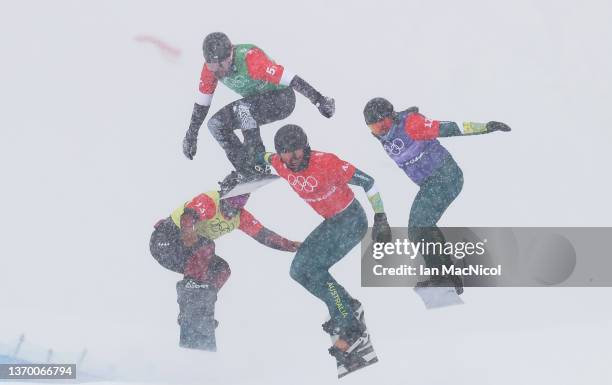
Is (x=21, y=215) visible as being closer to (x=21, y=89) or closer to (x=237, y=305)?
(x=21, y=89)

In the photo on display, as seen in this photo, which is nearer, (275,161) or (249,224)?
(275,161)

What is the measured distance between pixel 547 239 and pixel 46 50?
773 cm

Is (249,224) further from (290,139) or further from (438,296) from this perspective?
(438,296)

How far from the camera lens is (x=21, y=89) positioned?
11555 millimetres

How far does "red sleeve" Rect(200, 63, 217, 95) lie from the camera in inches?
274

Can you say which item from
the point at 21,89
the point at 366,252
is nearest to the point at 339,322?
the point at 366,252

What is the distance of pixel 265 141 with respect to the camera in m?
10.4

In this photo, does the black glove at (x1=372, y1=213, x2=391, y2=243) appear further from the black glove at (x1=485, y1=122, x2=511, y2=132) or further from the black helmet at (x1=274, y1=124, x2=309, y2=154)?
the black glove at (x1=485, y1=122, x2=511, y2=132)

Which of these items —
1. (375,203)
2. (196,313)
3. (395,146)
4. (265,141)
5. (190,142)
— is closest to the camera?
(375,203)

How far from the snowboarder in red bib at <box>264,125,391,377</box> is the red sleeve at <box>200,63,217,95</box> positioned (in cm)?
92

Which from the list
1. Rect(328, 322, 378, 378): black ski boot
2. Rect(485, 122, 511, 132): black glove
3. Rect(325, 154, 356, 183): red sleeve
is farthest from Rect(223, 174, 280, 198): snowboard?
Rect(485, 122, 511, 132): black glove

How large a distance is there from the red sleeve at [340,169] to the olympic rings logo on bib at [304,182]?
168 mm

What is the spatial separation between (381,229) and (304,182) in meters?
0.78

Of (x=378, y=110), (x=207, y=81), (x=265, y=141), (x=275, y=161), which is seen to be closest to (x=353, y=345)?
(x=275, y=161)
